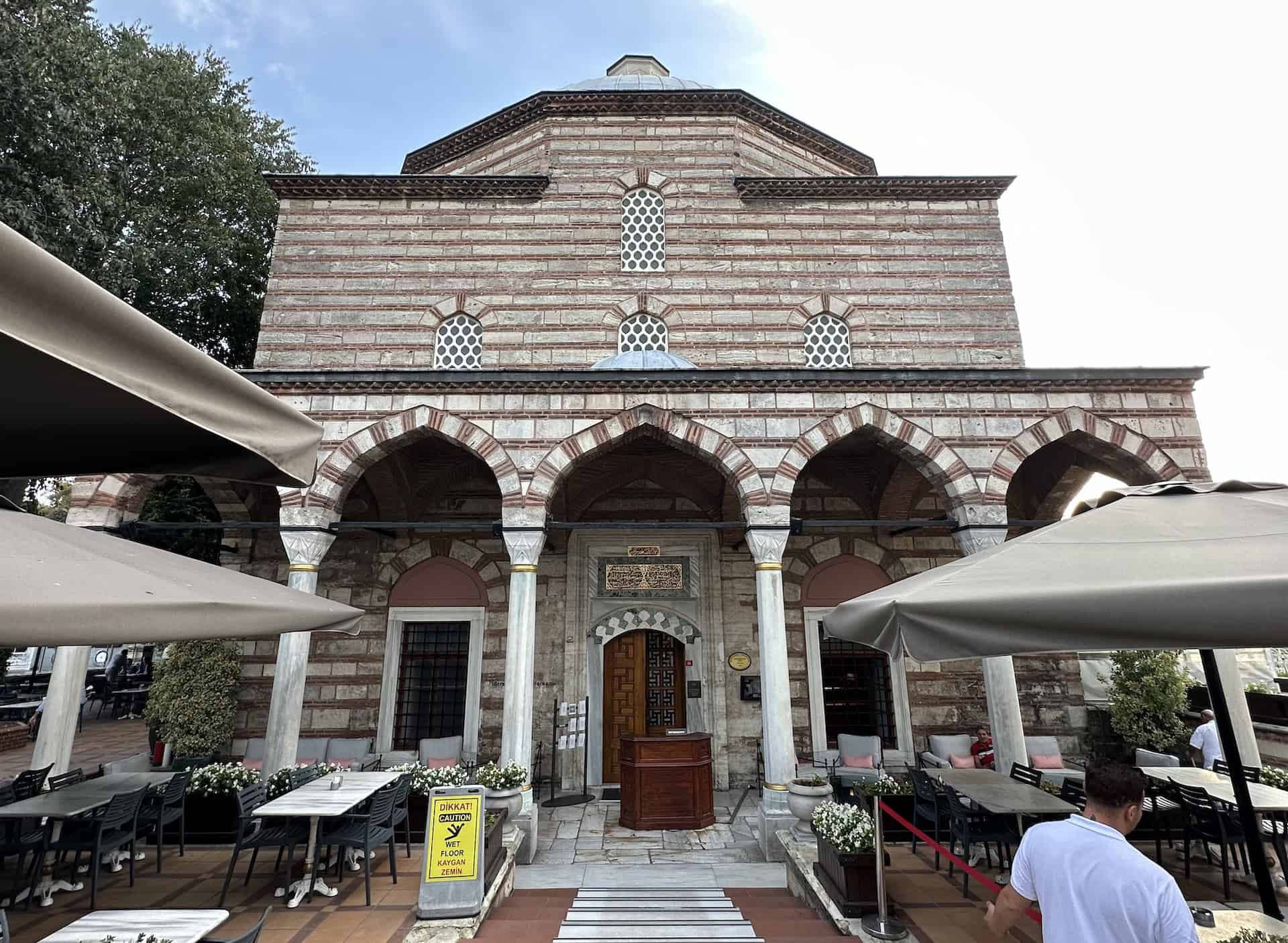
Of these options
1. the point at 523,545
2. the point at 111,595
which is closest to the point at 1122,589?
the point at 111,595

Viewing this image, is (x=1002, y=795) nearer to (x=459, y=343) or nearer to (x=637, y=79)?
(x=459, y=343)

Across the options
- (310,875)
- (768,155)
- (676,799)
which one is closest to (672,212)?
(768,155)

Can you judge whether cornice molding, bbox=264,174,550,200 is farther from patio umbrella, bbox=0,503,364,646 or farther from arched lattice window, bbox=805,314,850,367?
patio umbrella, bbox=0,503,364,646

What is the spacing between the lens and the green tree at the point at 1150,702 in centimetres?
964

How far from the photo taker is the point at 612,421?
8266mm

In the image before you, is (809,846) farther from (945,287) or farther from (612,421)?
(945,287)

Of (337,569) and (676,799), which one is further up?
(337,569)

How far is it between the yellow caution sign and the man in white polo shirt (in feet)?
12.0

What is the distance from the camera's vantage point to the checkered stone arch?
10.7 m

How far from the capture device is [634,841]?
739 centimetres

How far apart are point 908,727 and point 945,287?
25.1 feet

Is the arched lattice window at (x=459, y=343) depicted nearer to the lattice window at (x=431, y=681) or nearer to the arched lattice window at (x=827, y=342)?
the lattice window at (x=431, y=681)

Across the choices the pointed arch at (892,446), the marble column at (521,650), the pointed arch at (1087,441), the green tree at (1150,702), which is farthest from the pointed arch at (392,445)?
the green tree at (1150,702)

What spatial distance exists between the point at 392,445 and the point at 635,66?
1342 centimetres
